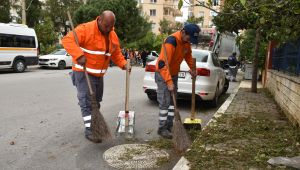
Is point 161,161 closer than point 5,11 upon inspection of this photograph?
Yes

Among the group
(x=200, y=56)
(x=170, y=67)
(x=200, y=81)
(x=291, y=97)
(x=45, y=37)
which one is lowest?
(x=291, y=97)

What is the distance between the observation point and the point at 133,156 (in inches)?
200

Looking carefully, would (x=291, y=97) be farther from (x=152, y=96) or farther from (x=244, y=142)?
(x=152, y=96)

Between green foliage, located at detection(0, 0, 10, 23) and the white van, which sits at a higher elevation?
green foliage, located at detection(0, 0, 10, 23)

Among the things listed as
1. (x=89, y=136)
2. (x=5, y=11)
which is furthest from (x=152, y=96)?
(x=5, y=11)

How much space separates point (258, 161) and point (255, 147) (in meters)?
0.68

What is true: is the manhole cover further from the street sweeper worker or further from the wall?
the wall

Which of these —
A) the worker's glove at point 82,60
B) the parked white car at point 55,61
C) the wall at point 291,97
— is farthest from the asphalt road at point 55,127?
the parked white car at point 55,61

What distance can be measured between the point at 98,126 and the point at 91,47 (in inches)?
46.8

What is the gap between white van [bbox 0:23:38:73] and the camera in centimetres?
1905

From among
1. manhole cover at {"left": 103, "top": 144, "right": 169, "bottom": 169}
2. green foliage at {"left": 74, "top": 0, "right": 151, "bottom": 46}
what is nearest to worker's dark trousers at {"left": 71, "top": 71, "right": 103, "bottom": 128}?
manhole cover at {"left": 103, "top": 144, "right": 169, "bottom": 169}

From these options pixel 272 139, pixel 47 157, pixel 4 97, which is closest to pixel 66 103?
pixel 4 97

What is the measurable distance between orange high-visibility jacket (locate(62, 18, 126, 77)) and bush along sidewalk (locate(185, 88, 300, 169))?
1.86 m

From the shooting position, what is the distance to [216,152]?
4883 mm
